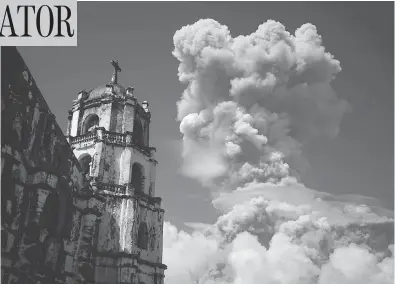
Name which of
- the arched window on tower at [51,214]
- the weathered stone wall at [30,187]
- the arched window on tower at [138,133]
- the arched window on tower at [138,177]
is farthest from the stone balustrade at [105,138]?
the arched window on tower at [51,214]

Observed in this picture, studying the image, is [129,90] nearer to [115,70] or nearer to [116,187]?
[115,70]

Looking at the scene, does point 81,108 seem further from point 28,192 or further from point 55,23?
point 55,23

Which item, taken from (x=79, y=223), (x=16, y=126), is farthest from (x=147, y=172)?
(x=16, y=126)

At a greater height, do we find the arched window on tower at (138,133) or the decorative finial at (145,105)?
the decorative finial at (145,105)

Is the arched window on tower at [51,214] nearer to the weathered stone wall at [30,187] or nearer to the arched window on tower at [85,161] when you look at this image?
the weathered stone wall at [30,187]

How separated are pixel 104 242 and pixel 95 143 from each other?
15.5ft

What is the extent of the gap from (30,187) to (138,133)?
10.2 m

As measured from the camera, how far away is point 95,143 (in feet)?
69.0

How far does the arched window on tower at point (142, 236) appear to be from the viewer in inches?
815

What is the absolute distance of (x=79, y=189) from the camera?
703 inches

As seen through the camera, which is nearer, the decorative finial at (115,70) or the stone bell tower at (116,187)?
the stone bell tower at (116,187)

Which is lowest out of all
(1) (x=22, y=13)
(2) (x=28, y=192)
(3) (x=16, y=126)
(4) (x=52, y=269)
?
(4) (x=52, y=269)

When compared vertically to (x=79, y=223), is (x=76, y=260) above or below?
below

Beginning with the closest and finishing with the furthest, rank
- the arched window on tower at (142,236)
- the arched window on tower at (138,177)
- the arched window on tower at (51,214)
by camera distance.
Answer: the arched window on tower at (51,214) → the arched window on tower at (142,236) → the arched window on tower at (138,177)
